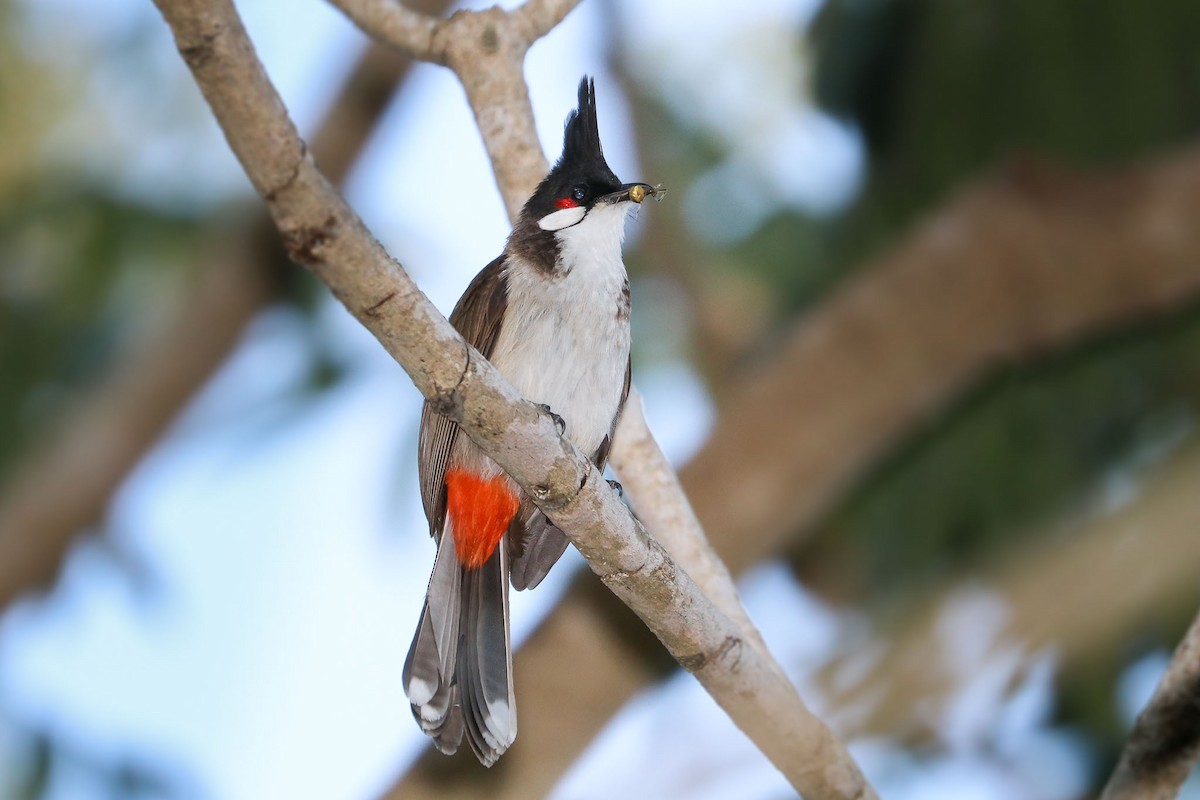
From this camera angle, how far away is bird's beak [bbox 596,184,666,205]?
2854 mm

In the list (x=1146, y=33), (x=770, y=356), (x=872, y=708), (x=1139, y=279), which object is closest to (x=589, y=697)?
(x=872, y=708)

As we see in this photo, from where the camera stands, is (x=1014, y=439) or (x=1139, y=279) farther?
(x=1014, y=439)

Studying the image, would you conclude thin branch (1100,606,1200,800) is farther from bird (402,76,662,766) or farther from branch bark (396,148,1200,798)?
branch bark (396,148,1200,798)

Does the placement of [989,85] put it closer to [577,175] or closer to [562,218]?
[577,175]

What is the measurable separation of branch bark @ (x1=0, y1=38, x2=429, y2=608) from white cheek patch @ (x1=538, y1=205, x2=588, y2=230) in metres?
1.22

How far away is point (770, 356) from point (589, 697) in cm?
125

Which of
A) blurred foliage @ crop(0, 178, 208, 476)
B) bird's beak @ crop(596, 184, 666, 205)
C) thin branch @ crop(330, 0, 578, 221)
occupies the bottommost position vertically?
bird's beak @ crop(596, 184, 666, 205)

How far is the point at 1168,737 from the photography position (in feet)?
7.84

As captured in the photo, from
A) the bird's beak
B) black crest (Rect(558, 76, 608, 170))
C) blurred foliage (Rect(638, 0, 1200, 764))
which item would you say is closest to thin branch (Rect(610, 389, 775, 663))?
the bird's beak

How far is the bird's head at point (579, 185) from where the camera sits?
300 cm

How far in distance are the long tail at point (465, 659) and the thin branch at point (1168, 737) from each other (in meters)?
1.14

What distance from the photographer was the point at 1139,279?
4004mm

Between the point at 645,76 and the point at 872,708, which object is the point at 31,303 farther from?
the point at 872,708

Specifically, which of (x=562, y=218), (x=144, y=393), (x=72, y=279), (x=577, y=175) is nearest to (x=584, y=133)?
(x=577, y=175)
